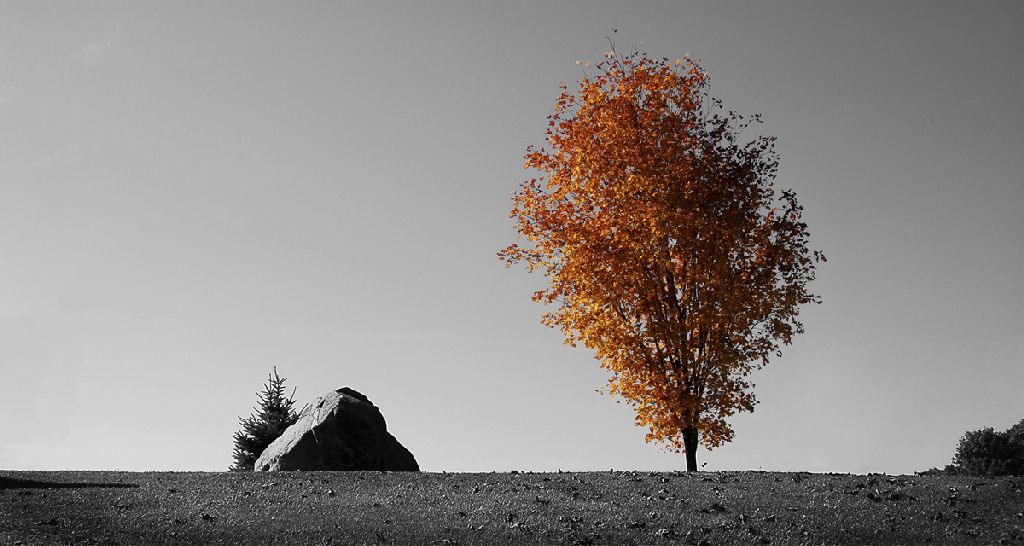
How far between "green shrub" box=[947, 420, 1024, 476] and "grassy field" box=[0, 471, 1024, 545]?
145ft

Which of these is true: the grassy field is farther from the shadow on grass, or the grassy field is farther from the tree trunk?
the tree trunk

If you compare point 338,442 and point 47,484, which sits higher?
point 338,442

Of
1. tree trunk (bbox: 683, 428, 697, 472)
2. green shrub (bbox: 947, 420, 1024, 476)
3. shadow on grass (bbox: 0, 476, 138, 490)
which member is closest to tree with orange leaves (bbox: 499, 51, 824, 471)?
tree trunk (bbox: 683, 428, 697, 472)

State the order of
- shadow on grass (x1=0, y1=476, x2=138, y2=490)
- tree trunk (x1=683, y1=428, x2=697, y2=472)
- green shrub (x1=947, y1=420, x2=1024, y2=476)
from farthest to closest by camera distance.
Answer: green shrub (x1=947, y1=420, x2=1024, y2=476) < tree trunk (x1=683, y1=428, x2=697, y2=472) < shadow on grass (x1=0, y1=476, x2=138, y2=490)

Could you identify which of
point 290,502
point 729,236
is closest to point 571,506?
point 290,502

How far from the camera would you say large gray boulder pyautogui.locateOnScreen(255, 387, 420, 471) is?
27.3 meters

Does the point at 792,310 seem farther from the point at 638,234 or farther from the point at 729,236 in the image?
the point at 638,234

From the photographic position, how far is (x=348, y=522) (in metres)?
17.9

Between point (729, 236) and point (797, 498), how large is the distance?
7.62m

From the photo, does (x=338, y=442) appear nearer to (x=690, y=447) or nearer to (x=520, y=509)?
(x=520, y=509)

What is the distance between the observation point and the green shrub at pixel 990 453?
60375 mm

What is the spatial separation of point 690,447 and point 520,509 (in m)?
8.36

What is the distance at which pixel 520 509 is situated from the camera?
1872 cm

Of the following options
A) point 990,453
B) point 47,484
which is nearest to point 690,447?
point 47,484
